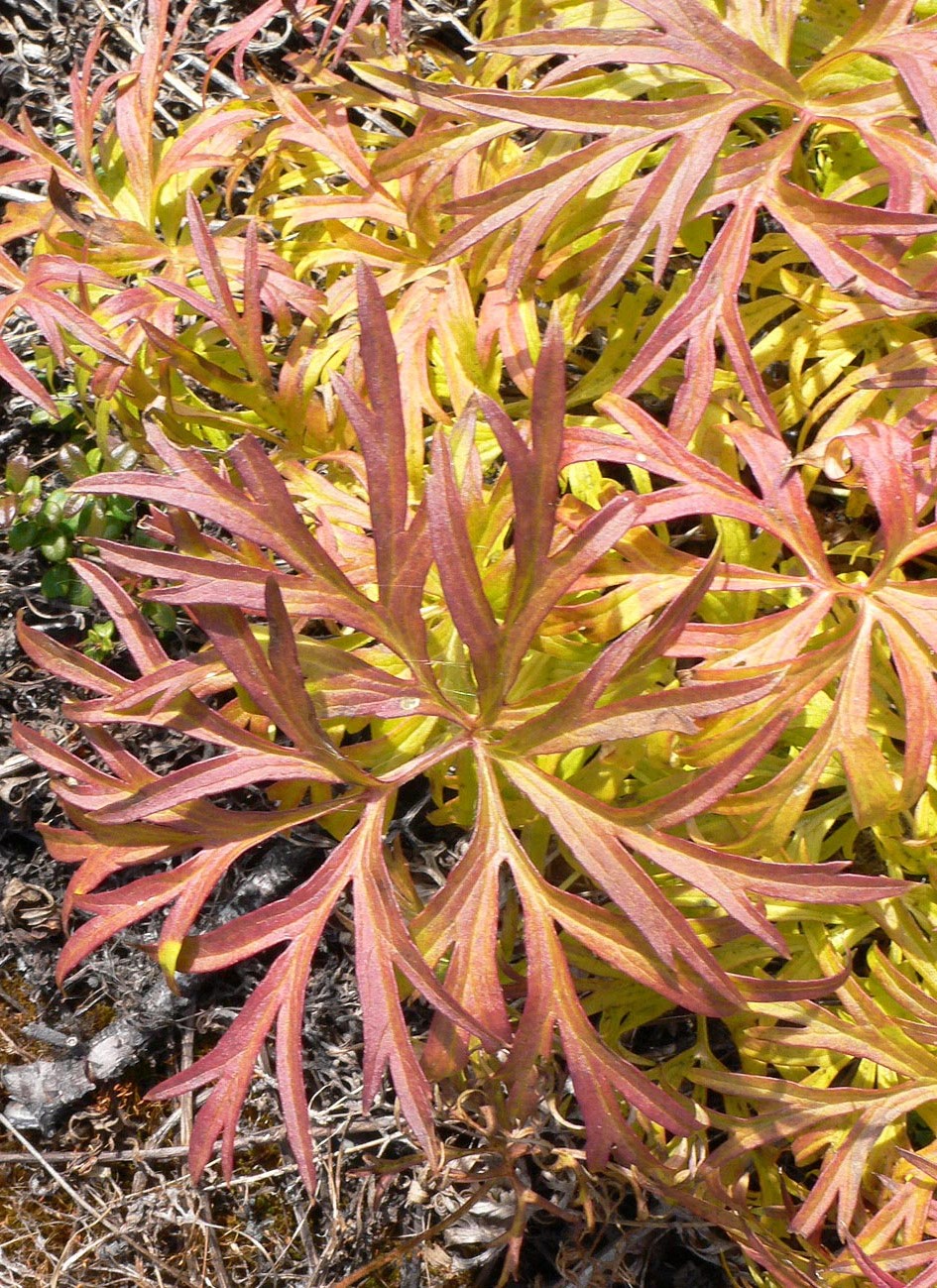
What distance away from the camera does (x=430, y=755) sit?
3.51 feet

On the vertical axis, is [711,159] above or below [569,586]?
above

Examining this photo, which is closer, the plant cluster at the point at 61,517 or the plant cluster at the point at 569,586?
the plant cluster at the point at 569,586

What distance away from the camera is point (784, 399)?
132 cm

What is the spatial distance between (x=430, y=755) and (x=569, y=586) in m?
0.23

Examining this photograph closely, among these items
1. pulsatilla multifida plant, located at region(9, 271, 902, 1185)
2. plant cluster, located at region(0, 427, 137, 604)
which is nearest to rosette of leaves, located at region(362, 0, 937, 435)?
pulsatilla multifida plant, located at region(9, 271, 902, 1185)

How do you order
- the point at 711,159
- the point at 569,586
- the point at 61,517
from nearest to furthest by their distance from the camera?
the point at 569,586, the point at 711,159, the point at 61,517

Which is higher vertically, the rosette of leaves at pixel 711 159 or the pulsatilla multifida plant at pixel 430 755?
the rosette of leaves at pixel 711 159

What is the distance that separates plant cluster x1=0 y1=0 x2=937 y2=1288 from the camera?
3.27 feet

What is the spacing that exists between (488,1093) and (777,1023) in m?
0.39

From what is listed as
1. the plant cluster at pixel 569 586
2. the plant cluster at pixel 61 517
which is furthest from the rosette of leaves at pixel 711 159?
the plant cluster at pixel 61 517

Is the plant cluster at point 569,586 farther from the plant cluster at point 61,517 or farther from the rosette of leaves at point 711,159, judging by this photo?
the plant cluster at point 61,517

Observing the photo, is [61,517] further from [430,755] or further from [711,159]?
[711,159]

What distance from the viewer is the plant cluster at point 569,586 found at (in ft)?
3.27

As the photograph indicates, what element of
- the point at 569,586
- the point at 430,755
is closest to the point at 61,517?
the point at 430,755
